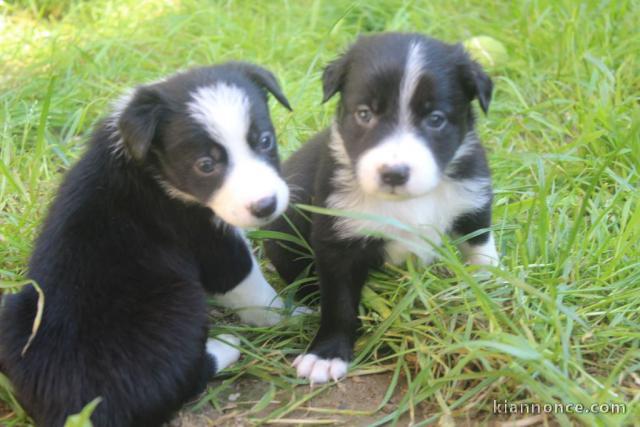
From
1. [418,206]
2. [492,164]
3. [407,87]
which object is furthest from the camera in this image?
[492,164]

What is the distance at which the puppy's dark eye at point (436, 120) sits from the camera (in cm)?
310

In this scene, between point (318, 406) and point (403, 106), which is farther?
point (318, 406)

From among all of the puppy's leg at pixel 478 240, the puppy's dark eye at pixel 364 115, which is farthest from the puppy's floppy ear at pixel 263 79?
the puppy's leg at pixel 478 240

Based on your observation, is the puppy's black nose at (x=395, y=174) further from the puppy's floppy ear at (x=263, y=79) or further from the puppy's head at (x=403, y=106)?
the puppy's floppy ear at (x=263, y=79)

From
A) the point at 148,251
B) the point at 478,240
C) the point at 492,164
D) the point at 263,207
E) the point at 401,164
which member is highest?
the point at 401,164

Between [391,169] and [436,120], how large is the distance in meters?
0.40

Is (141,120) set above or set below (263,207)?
above

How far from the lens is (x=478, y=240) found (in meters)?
3.51

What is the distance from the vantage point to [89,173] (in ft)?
11.1

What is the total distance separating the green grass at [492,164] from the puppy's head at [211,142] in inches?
29.8

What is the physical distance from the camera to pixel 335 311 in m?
3.41

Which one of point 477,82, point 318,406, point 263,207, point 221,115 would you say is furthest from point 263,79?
point 318,406

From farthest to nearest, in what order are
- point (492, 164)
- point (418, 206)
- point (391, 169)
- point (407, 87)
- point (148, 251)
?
1. point (492, 164)
2. point (418, 206)
3. point (148, 251)
4. point (407, 87)
5. point (391, 169)

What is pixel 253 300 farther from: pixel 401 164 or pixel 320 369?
pixel 401 164
